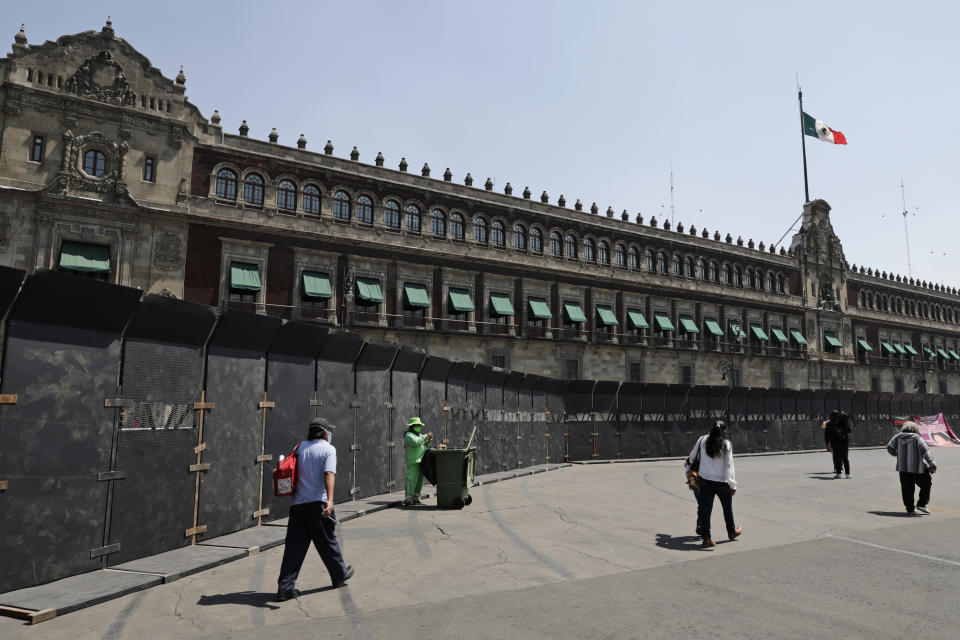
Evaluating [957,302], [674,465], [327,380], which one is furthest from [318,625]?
[957,302]

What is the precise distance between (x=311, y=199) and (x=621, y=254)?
22266 millimetres

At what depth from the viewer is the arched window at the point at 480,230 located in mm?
39750

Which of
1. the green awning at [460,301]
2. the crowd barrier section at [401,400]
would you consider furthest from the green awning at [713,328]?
the crowd barrier section at [401,400]

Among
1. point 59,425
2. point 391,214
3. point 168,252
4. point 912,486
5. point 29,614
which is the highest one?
point 391,214

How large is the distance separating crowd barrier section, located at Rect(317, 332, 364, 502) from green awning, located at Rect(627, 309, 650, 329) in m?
35.1

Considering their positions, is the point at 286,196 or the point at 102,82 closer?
the point at 102,82

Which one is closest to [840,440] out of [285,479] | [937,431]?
[285,479]

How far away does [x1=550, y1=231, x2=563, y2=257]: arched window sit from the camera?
42.8 meters

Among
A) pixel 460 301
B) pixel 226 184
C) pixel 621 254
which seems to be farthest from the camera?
pixel 621 254

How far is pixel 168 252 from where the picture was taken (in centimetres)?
3027

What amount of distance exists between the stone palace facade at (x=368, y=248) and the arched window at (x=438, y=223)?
24 centimetres

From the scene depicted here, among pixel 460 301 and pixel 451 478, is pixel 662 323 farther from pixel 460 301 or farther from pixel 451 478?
pixel 451 478

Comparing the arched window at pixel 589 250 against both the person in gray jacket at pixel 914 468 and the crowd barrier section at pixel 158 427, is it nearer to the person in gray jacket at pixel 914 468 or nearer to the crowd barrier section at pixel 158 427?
the person in gray jacket at pixel 914 468

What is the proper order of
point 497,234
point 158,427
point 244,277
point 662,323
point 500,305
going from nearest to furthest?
point 158,427
point 244,277
point 500,305
point 497,234
point 662,323
